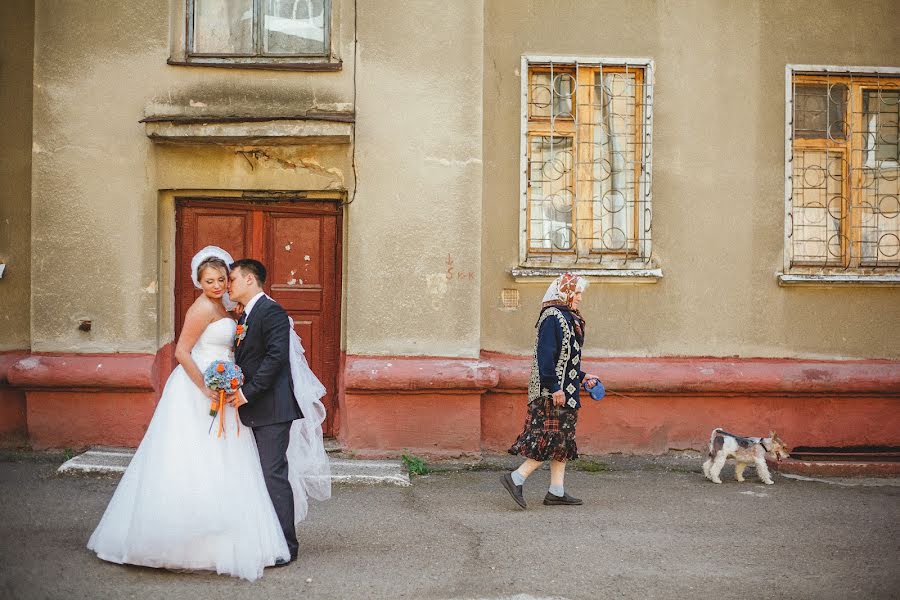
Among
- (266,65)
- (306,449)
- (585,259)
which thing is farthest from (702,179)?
(306,449)

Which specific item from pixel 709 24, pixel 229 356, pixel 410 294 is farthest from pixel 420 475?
pixel 709 24

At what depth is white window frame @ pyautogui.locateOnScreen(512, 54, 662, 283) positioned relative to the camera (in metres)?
8.43

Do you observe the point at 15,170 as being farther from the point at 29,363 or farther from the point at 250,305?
the point at 250,305

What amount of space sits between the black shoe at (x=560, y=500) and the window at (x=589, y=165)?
245 cm

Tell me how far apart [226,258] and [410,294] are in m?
2.86

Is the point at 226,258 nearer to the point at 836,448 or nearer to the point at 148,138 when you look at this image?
the point at 148,138

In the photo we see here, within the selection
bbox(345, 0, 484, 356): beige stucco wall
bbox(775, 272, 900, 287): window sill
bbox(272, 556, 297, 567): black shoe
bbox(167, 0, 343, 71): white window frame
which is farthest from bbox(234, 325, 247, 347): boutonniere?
bbox(775, 272, 900, 287): window sill

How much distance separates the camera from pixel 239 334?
209 inches

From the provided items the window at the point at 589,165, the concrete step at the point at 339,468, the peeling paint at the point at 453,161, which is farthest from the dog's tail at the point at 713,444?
the peeling paint at the point at 453,161

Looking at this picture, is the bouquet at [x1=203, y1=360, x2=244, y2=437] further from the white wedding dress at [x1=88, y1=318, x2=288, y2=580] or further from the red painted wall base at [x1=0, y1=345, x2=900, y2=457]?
the red painted wall base at [x1=0, y1=345, x2=900, y2=457]

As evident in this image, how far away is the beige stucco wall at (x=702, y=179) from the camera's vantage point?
8.47 meters

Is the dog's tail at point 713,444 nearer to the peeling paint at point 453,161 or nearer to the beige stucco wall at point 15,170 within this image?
the peeling paint at point 453,161

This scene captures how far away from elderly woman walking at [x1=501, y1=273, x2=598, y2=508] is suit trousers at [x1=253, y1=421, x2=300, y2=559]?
1964 mm

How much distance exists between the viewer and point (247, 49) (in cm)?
823
